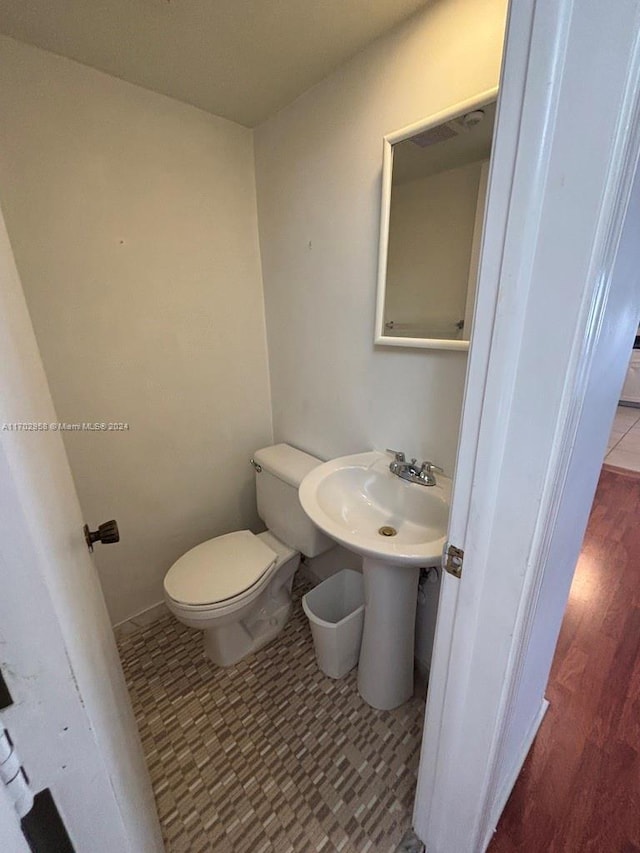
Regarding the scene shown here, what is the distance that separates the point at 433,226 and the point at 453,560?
3.17 feet

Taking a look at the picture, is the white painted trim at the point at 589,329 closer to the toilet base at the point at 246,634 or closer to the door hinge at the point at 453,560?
the door hinge at the point at 453,560

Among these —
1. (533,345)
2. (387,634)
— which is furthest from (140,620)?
(533,345)

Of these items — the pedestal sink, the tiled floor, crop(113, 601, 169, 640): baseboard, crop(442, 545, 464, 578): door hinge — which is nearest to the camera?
crop(442, 545, 464, 578): door hinge

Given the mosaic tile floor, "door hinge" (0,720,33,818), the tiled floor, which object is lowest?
the mosaic tile floor

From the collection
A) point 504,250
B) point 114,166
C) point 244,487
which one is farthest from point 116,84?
point 244,487

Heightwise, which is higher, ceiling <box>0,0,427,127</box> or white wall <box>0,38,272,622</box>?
ceiling <box>0,0,427,127</box>

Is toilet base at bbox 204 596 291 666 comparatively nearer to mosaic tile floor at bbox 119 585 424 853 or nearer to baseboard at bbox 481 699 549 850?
mosaic tile floor at bbox 119 585 424 853

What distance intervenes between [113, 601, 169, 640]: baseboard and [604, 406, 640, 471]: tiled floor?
3.38 metres

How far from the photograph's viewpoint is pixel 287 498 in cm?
152

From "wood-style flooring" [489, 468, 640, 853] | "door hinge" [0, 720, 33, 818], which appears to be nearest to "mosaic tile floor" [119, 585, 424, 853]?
"wood-style flooring" [489, 468, 640, 853]

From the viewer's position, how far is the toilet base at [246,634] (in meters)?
1.44

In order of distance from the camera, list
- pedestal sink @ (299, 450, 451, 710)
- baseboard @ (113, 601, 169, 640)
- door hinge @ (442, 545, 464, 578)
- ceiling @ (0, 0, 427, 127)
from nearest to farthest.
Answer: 1. door hinge @ (442, 545, 464, 578)
2. ceiling @ (0, 0, 427, 127)
3. pedestal sink @ (299, 450, 451, 710)
4. baseboard @ (113, 601, 169, 640)

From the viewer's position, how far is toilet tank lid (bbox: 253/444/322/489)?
58.4 inches

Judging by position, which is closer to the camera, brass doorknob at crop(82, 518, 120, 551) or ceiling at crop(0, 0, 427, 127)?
brass doorknob at crop(82, 518, 120, 551)
